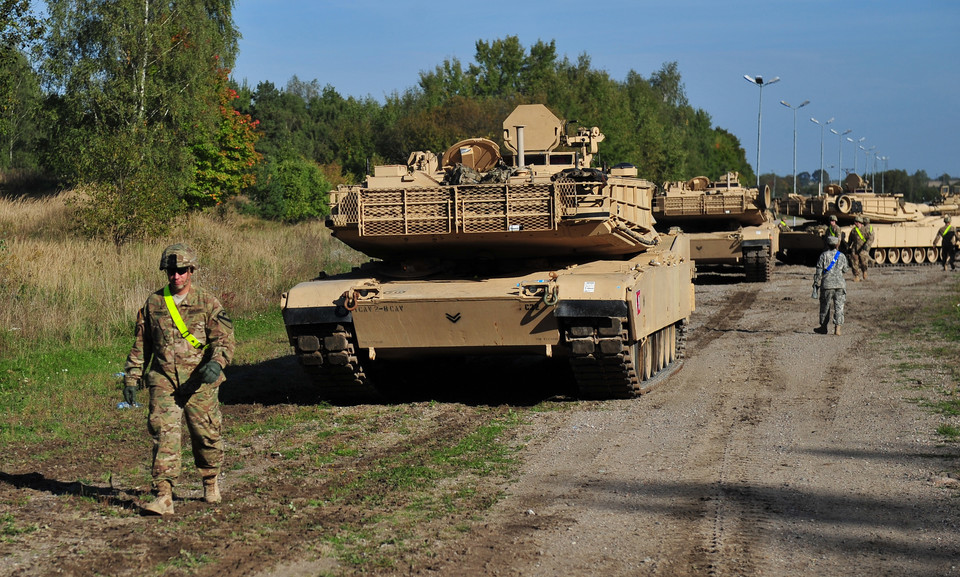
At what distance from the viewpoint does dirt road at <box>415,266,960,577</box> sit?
18.2 ft

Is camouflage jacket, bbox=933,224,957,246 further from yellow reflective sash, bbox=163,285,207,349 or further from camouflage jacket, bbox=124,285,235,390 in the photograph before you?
yellow reflective sash, bbox=163,285,207,349

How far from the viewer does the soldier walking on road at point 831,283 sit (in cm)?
1563

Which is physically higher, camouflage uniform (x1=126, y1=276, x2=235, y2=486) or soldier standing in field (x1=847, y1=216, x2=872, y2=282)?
camouflage uniform (x1=126, y1=276, x2=235, y2=486)

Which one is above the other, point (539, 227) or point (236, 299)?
point (539, 227)

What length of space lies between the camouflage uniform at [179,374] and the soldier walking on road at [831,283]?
35.2ft

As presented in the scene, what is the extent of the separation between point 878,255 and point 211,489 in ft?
98.1

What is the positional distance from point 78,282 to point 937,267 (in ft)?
82.5

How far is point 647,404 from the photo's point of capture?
10633 millimetres

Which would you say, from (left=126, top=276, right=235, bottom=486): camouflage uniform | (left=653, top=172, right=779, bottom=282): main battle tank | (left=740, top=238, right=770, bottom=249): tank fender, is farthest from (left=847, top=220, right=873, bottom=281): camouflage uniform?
(left=126, top=276, right=235, bottom=486): camouflage uniform

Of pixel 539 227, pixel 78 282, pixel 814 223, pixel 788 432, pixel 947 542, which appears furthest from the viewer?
pixel 814 223

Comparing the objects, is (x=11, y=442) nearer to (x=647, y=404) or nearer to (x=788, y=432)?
(x=647, y=404)

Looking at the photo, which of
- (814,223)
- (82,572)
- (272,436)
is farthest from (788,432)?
(814,223)

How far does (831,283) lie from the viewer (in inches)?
616

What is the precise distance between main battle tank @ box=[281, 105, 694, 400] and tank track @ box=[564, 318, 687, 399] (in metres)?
0.01
